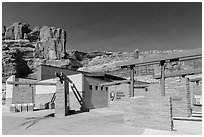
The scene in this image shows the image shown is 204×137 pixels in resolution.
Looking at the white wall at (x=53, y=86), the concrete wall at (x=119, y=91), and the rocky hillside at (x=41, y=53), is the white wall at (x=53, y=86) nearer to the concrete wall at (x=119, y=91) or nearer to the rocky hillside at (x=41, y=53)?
the concrete wall at (x=119, y=91)

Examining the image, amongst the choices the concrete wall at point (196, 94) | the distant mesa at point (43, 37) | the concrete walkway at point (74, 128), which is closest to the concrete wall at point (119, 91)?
the concrete wall at point (196, 94)

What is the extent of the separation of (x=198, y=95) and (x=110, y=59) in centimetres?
8041

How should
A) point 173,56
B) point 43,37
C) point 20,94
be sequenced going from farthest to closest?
point 43,37 < point 20,94 < point 173,56

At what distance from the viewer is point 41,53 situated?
10594cm

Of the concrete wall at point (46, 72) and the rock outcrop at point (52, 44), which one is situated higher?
the rock outcrop at point (52, 44)

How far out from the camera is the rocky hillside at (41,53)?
266 ft

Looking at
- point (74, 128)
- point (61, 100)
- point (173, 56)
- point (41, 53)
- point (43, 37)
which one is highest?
point (43, 37)

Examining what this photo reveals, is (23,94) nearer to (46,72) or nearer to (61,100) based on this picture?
(46,72)

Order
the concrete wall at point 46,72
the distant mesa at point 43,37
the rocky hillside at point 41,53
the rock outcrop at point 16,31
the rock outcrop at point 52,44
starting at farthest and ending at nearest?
the rock outcrop at point 16,31 < the distant mesa at point 43,37 < the rock outcrop at point 52,44 < the rocky hillside at point 41,53 < the concrete wall at point 46,72

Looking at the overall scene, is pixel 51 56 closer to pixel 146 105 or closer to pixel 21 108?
pixel 21 108

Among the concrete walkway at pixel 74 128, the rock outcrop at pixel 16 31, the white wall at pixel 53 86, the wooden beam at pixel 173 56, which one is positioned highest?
the rock outcrop at pixel 16 31

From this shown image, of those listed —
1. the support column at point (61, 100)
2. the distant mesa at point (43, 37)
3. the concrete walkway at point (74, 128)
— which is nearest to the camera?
the concrete walkway at point (74, 128)

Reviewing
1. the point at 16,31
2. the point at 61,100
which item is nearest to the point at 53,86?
the point at 61,100

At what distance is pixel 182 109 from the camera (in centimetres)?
1323
